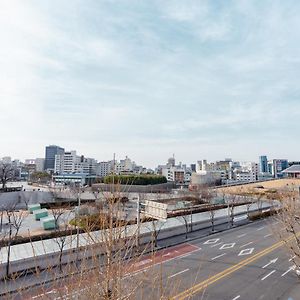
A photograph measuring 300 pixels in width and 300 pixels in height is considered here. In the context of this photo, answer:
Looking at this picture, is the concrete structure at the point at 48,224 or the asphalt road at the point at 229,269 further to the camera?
the concrete structure at the point at 48,224

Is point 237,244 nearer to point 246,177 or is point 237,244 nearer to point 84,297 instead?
point 84,297

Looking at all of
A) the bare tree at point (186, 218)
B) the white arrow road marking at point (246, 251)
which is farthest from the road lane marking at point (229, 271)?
the bare tree at point (186, 218)

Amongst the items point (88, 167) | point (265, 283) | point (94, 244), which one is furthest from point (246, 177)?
point (94, 244)

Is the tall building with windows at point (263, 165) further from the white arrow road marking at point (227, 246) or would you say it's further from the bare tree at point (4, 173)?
the white arrow road marking at point (227, 246)

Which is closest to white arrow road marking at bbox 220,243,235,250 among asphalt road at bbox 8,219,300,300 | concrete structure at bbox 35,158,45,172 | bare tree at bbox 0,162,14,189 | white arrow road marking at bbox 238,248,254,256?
asphalt road at bbox 8,219,300,300

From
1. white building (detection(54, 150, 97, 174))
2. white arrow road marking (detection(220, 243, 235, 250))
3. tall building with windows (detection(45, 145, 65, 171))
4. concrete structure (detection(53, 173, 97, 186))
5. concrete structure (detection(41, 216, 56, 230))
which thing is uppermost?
tall building with windows (detection(45, 145, 65, 171))

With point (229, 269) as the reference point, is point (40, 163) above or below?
above

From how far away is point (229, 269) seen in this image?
16844 mm

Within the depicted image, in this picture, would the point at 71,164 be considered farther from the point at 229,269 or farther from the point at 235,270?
the point at 235,270

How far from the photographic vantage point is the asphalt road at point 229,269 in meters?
13.4

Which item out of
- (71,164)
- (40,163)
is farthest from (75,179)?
(40,163)

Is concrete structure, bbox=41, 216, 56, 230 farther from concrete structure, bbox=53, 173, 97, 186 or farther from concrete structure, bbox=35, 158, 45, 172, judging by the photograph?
concrete structure, bbox=35, 158, 45, 172

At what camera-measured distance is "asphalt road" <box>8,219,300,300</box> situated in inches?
528

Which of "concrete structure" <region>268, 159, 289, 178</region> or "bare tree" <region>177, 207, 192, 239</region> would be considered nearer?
"bare tree" <region>177, 207, 192, 239</region>
